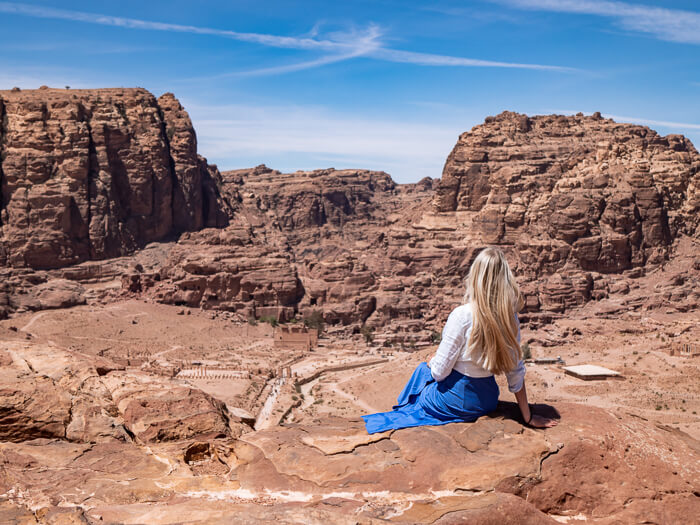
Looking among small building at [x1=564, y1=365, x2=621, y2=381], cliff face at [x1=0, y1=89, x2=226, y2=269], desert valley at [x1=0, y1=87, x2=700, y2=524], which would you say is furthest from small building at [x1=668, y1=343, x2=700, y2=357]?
cliff face at [x1=0, y1=89, x2=226, y2=269]

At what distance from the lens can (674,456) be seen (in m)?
7.70

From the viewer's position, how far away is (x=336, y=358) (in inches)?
2124

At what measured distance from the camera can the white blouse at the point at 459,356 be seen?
7.92 metres

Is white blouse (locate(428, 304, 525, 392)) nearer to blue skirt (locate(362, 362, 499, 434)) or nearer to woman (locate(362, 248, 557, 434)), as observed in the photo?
woman (locate(362, 248, 557, 434))

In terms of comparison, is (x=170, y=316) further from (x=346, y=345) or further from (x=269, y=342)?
(x=346, y=345)

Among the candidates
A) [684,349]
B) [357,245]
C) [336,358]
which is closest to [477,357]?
[336,358]

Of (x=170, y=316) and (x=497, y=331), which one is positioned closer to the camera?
(x=497, y=331)

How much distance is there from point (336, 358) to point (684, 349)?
1049 inches

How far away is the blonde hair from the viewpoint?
25.5 ft

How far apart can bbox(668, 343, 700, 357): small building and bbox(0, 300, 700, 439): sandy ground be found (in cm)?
59

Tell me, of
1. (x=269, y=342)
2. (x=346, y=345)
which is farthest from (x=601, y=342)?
(x=269, y=342)

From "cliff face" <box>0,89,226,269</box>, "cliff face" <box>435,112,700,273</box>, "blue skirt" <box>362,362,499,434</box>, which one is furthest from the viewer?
"cliff face" <box>0,89,226,269</box>

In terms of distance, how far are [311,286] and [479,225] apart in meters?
27.3

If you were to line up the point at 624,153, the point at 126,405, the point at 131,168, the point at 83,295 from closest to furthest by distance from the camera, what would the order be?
the point at 126,405
the point at 83,295
the point at 624,153
the point at 131,168
